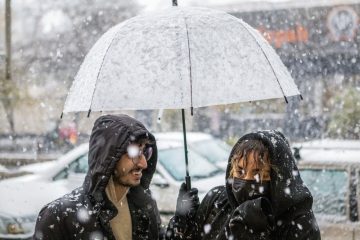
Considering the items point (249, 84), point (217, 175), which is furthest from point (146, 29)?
point (217, 175)

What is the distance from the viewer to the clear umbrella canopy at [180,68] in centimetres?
288

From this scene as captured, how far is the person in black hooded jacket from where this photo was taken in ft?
8.63

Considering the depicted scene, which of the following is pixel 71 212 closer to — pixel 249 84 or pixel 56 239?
pixel 56 239

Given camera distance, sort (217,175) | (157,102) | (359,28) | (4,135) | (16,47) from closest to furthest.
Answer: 1. (157,102)
2. (217,175)
3. (359,28)
4. (4,135)
5. (16,47)

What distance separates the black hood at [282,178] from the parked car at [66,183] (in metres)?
4.33

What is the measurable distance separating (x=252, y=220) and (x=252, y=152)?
32 cm

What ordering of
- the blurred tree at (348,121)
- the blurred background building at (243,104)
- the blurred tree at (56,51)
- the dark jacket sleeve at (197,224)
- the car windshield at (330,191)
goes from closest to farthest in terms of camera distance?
the dark jacket sleeve at (197,224) < the car windshield at (330,191) < the blurred tree at (348,121) < the blurred background building at (243,104) < the blurred tree at (56,51)

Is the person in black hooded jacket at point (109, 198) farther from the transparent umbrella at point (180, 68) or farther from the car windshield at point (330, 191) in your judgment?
the car windshield at point (330, 191)

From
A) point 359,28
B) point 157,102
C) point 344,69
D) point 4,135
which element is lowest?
point 4,135

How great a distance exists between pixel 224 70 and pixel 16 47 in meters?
24.5

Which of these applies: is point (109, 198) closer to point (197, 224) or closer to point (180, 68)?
point (197, 224)

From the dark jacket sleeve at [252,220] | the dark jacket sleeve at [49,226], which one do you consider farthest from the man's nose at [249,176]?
the dark jacket sleeve at [49,226]

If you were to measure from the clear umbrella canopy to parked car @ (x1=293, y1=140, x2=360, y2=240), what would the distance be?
327 centimetres

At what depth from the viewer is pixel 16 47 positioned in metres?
26.1
